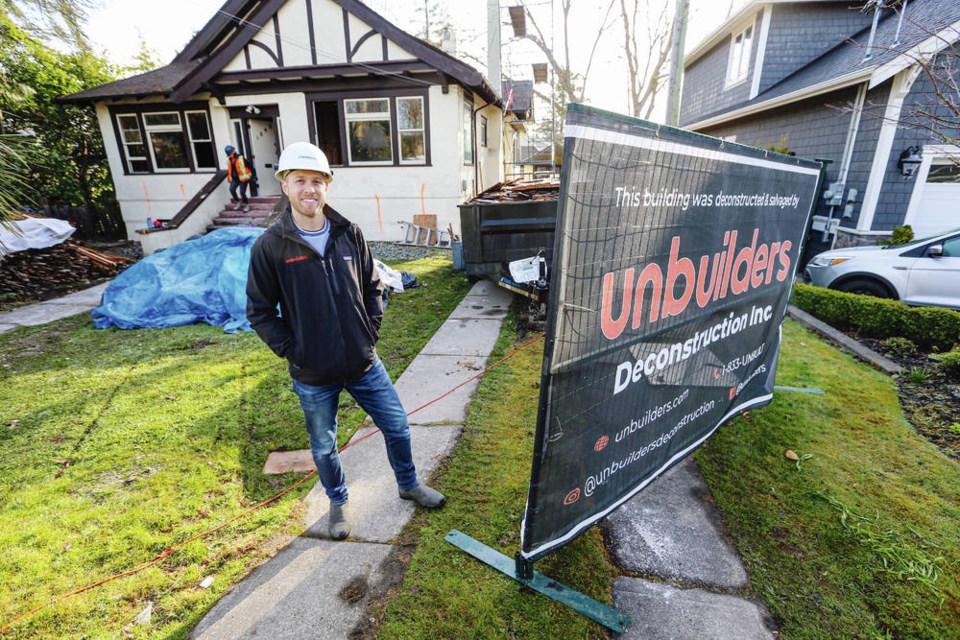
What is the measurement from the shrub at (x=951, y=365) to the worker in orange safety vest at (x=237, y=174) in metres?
14.5

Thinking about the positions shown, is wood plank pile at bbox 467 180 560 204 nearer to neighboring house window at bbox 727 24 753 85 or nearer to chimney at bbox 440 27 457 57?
chimney at bbox 440 27 457 57

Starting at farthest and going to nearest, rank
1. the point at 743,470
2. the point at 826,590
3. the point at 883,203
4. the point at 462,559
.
A: the point at 883,203 → the point at 743,470 → the point at 462,559 → the point at 826,590

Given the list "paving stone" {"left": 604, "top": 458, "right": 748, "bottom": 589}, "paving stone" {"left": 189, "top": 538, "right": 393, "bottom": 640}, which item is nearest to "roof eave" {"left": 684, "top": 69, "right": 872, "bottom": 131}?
"paving stone" {"left": 604, "top": 458, "right": 748, "bottom": 589}

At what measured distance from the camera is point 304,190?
2.29 metres

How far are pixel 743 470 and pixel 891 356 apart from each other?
157 inches

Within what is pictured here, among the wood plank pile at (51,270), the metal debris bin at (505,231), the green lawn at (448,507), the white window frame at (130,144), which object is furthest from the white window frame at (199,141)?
the green lawn at (448,507)

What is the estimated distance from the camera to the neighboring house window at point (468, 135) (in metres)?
13.5

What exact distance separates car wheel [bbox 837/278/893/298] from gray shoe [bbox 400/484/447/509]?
307 inches

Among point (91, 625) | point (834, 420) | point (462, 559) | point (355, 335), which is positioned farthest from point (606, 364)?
point (834, 420)

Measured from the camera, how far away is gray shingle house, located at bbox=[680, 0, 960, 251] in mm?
8375

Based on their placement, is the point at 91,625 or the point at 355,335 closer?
the point at 91,625

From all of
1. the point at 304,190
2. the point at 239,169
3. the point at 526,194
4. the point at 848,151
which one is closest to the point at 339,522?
the point at 304,190

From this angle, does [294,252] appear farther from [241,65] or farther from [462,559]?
[241,65]

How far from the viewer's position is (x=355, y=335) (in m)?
2.43
